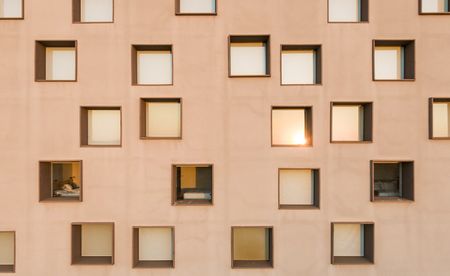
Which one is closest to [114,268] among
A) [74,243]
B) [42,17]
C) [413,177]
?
[74,243]

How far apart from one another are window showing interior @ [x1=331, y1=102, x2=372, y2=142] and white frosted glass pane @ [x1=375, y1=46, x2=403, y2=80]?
1.04m

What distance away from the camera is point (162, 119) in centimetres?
680

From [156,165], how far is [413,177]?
5902 millimetres

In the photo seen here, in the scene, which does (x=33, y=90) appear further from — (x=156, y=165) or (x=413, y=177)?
(x=413, y=177)

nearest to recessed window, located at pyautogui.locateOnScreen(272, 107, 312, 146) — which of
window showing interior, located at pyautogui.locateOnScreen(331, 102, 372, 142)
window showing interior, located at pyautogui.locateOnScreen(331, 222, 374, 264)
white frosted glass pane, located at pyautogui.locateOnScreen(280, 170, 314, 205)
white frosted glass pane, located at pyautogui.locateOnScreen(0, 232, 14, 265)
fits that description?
window showing interior, located at pyautogui.locateOnScreen(331, 102, 372, 142)

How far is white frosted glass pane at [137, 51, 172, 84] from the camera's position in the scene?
676cm

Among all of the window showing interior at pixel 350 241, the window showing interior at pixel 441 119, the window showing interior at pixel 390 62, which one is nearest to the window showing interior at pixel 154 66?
the window showing interior at pixel 390 62

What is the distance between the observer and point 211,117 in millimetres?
6348

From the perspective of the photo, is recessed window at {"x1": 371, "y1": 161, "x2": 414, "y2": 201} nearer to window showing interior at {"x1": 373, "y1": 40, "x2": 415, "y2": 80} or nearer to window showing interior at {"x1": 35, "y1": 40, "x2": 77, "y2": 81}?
window showing interior at {"x1": 373, "y1": 40, "x2": 415, "y2": 80}

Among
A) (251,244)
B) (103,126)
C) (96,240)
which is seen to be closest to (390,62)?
(251,244)

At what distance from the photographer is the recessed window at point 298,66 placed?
6754 mm

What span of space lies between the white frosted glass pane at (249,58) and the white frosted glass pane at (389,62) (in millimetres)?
2821

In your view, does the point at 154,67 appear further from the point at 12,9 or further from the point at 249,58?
the point at 12,9

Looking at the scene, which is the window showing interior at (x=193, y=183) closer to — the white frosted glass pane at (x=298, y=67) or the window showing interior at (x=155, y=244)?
the window showing interior at (x=155, y=244)
